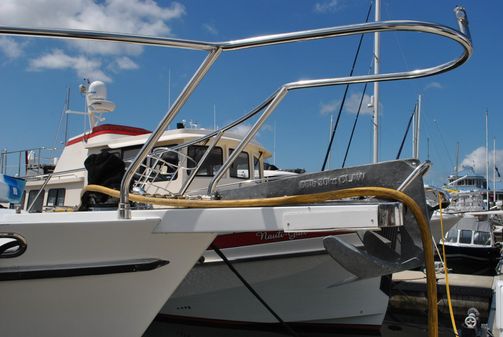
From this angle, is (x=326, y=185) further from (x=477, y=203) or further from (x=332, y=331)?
(x=477, y=203)

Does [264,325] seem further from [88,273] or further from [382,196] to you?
[382,196]

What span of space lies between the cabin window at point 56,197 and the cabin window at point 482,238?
1184 centimetres

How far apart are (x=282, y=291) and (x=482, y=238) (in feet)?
34.1

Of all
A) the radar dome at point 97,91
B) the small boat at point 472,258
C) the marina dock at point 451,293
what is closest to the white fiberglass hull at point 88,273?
the radar dome at point 97,91

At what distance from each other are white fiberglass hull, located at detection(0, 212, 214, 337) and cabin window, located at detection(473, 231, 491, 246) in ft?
43.6

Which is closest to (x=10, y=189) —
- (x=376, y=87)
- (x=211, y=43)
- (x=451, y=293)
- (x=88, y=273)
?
(x=88, y=273)

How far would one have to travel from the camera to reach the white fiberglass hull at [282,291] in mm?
6117

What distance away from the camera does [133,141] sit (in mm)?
7484

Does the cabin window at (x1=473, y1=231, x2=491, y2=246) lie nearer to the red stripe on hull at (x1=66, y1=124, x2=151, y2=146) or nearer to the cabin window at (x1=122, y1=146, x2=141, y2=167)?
the red stripe on hull at (x1=66, y1=124, x2=151, y2=146)

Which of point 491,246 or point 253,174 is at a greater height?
point 253,174

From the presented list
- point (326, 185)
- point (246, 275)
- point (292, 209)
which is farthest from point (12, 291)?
point (246, 275)

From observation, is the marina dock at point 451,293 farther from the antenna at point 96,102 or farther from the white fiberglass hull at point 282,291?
the antenna at point 96,102

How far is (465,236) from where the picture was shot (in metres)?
14.9

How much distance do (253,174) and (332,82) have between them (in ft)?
15.2
